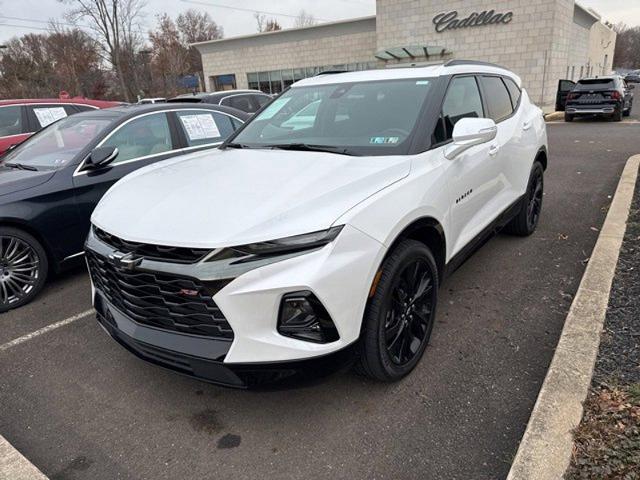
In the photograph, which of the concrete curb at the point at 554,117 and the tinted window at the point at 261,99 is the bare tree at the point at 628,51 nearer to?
the concrete curb at the point at 554,117

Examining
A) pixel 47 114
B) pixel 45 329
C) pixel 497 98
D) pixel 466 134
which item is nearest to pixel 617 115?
pixel 497 98

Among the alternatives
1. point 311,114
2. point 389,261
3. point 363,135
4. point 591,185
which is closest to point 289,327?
point 389,261

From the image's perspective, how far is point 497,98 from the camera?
432cm

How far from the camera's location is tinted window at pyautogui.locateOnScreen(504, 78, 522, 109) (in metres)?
4.70

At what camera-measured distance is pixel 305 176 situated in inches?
103

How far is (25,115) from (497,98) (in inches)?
274

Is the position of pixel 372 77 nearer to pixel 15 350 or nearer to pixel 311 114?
pixel 311 114

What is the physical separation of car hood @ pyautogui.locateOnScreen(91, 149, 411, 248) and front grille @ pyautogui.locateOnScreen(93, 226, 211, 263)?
0.03m

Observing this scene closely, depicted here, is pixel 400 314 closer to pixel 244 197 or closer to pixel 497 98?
pixel 244 197

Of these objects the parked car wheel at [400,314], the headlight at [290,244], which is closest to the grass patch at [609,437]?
the parked car wheel at [400,314]

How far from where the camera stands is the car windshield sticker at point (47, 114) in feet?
24.7

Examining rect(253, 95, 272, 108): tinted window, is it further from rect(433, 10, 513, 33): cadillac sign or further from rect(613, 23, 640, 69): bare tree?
rect(613, 23, 640, 69): bare tree

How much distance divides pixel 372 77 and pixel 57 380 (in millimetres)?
3025

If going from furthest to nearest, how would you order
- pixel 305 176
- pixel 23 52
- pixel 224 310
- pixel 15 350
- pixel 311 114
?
pixel 23 52
pixel 311 114
pixel 15 350
pixel 305 176
pixel 224 310
